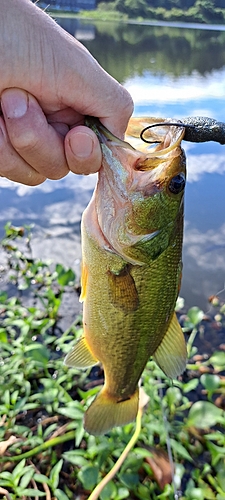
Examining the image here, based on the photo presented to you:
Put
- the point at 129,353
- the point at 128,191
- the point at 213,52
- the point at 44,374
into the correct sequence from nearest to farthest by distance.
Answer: the point at 128,191 < the point at 129,353 < the point at 44,374 < the point at 213,52

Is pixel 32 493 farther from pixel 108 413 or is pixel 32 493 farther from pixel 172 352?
pixel 172 352

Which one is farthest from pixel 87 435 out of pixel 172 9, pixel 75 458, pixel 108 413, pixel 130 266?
pixel 172 9

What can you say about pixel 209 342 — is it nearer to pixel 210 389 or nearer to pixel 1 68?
pixel 210 389

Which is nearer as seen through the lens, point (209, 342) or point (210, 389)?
point (210, 389)

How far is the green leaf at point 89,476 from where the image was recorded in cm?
220

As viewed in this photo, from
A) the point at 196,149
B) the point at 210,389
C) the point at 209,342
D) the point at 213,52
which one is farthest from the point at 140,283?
the point at 213,52

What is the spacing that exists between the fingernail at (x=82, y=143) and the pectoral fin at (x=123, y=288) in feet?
1.71

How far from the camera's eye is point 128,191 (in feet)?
5.00

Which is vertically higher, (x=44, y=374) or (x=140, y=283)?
(x=140, y=283)

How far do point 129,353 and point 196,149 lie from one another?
213 inches

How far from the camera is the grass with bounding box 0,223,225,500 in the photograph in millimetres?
2275

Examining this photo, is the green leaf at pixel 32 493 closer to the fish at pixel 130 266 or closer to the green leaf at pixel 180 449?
the fish at pixel 130 266

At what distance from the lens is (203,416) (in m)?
2.55

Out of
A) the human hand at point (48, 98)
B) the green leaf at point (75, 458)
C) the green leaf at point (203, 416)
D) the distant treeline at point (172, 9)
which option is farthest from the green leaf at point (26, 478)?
A: the distant treeline at point (172, 9)
